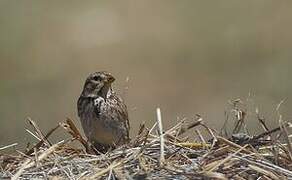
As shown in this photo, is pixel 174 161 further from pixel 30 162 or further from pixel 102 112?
pixel 102 112

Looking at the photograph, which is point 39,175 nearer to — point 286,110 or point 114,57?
point 286,110

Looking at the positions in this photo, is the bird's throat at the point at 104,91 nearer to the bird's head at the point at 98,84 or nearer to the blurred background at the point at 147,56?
the bird's head at the point at 98,84

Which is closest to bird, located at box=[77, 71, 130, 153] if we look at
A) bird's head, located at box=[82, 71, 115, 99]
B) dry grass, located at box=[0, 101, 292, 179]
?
bird's head, located at box=[82, 71, 115, 99]

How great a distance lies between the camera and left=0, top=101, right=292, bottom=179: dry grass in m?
4.69

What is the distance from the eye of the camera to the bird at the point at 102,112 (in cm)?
758

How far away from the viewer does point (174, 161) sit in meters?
4.93

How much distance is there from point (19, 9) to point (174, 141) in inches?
647

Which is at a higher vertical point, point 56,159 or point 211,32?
point 56,159

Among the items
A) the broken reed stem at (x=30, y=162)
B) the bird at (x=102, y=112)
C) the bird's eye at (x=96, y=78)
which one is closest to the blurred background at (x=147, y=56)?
the bird at (x=102, y=112)

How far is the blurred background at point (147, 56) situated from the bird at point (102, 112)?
5.17m

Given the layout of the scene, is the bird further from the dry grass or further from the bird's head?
the dry grass

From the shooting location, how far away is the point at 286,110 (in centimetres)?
1382

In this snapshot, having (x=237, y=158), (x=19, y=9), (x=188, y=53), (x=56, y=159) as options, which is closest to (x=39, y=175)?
(x=56, y=159)

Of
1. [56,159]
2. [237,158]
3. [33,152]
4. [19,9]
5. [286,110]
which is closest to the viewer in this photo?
[237,158]
